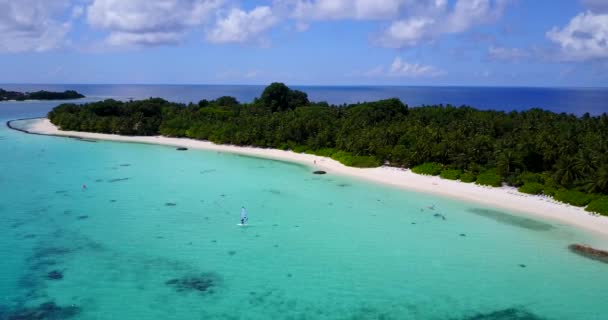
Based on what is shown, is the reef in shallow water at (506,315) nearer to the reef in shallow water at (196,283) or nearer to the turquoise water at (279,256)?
the turquoise water at (279,256)

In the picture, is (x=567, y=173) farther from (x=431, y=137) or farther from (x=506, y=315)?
(x=506, y=315)

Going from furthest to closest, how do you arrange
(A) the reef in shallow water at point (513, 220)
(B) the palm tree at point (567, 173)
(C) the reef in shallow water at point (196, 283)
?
(B) the palm tree at point (567, 173), (A) the reef in shallow water at point (513, 220), (C) the reef in shallow water at point (196, 283)

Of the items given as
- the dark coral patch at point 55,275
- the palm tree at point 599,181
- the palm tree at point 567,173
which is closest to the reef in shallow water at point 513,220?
the palm tree at point 599,181

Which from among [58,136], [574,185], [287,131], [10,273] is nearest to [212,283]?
[10,273]

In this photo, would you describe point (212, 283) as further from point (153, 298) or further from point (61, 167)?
point (61, 167)

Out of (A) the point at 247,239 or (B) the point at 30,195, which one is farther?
(B) the point at 30,195

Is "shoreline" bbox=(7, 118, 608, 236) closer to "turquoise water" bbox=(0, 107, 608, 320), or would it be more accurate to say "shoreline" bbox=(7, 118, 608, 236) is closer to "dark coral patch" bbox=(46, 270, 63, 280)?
"turquoise water" bbox=(0, 107, 608, 320)

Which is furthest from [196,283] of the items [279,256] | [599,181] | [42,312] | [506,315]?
[599,181]
